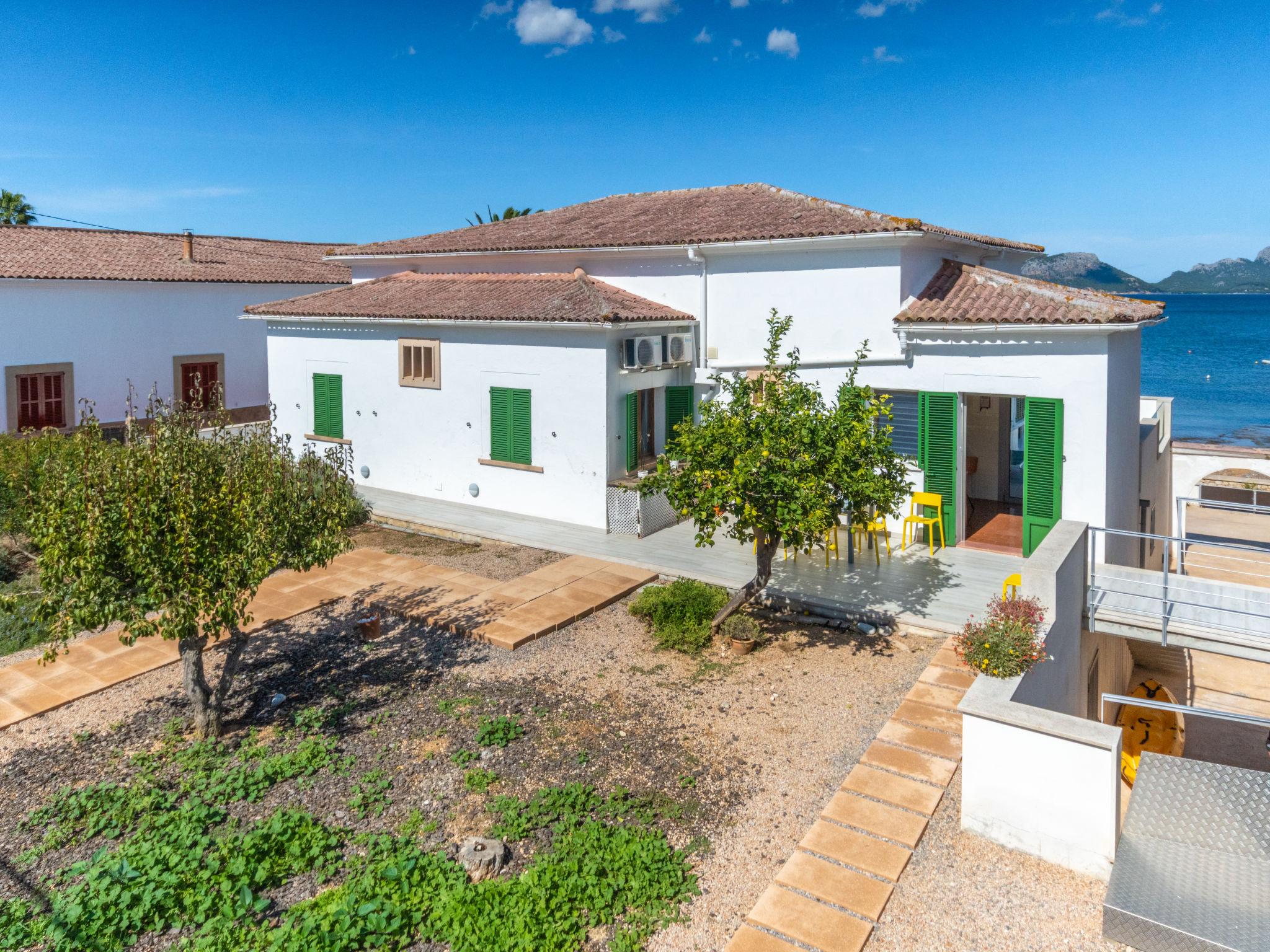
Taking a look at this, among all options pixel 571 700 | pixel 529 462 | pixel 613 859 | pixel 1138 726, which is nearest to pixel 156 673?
pixel 571 700

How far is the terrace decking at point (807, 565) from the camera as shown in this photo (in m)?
11.7

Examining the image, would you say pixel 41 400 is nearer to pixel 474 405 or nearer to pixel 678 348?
pixel 474 405

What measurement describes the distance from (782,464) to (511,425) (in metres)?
8.11

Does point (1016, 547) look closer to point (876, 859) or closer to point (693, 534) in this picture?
point (693, 534)

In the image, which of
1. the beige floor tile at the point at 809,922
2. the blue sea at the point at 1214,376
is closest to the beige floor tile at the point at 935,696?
the beige floor tile at the point at 809,922

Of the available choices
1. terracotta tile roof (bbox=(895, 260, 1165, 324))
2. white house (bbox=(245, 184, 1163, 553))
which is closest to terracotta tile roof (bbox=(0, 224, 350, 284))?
white house (bbox=(245, 184, 1163, 553))

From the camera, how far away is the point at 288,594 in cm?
1273

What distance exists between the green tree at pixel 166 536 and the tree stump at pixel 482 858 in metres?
2.93

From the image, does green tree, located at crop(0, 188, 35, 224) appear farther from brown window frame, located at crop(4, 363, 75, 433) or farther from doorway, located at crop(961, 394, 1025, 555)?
doorway, located at crop(961, 394, 1025, 555)

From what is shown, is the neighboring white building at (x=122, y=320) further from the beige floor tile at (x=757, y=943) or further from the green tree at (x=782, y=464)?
the beige floor tile at (x=757, y=943)

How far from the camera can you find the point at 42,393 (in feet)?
78.7

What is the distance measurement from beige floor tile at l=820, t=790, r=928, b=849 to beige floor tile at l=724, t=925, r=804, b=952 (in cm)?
146

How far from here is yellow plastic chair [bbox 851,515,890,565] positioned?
13466mm

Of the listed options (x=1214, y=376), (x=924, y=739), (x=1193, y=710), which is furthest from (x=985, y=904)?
(x=1214, y=376)
